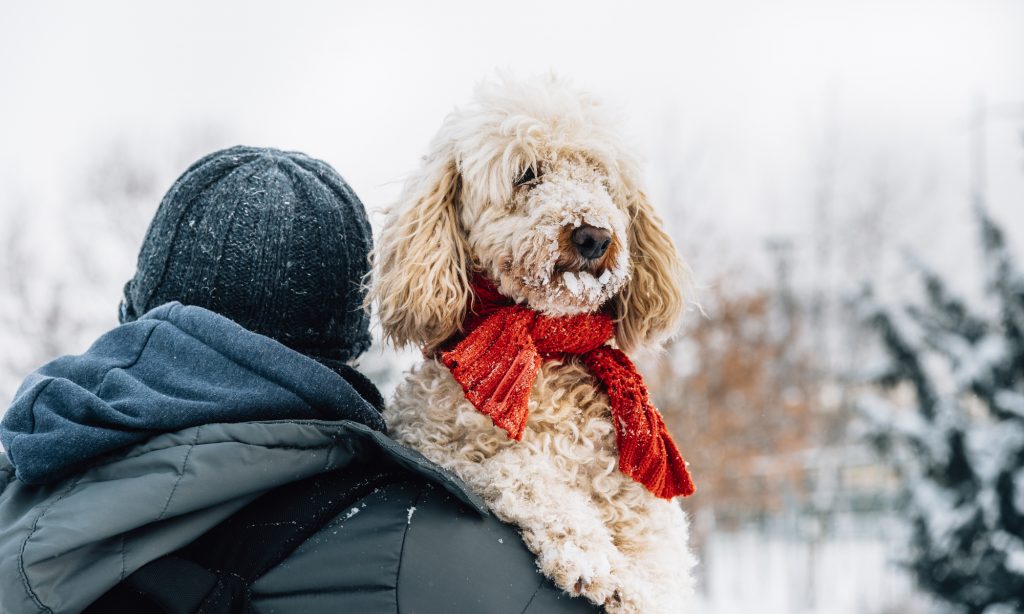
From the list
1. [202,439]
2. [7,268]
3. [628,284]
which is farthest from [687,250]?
[202,439]

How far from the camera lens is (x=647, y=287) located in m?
2.71

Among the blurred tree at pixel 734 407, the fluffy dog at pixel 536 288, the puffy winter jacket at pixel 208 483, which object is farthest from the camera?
the blurred tree at pixel 734 407

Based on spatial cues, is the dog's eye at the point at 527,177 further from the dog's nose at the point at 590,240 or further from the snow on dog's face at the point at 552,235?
the dog's nose at the point at 590,240

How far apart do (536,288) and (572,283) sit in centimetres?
10

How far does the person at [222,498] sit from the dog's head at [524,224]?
61 cm

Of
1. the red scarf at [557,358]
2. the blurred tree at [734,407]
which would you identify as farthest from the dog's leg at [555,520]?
the blurred tree at [734,407]

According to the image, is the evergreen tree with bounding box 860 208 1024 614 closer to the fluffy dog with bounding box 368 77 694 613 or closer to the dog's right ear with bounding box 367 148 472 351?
the fluffy dog with bounding box 368 77 694 613

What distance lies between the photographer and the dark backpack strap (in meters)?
1.52

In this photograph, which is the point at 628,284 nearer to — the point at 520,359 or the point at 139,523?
the point at 520,359

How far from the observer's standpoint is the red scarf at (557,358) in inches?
84.7

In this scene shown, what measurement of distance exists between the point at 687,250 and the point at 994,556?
13.2m

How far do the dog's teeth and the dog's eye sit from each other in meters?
0.34

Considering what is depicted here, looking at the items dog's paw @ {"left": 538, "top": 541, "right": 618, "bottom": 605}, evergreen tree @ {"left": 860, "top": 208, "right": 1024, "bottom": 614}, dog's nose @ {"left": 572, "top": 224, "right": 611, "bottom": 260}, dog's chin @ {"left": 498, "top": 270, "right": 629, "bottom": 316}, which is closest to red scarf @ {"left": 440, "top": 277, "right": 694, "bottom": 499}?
dog's chin @ {"left": 498, "top": 270, "right": 629, "bottom": 316}

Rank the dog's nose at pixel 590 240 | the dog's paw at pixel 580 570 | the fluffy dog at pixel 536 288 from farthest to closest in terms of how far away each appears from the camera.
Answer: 1. the dog's nose at pixel 590 240
2. the fluffy dog at pixel 536 288
3. the dog's paw at pixel 580 570
